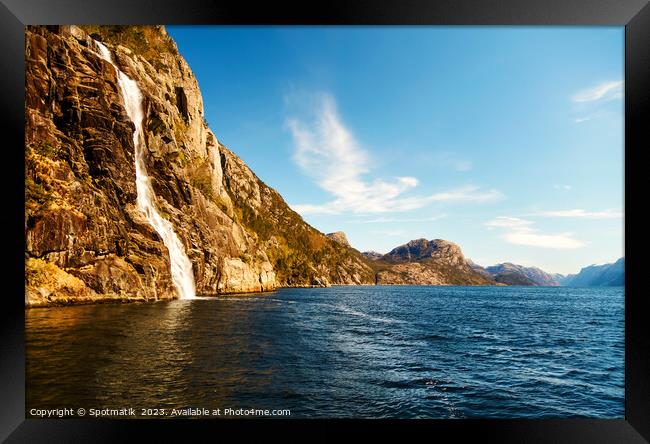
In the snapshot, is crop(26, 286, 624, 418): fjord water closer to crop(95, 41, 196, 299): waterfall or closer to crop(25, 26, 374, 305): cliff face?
crop(25, 26, 374, 305): cliff face

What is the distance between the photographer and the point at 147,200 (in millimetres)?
48469

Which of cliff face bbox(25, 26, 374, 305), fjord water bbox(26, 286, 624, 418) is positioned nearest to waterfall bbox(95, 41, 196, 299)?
cliff face bbox(25, 26, 374, 305)

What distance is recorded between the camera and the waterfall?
4653 centimetres

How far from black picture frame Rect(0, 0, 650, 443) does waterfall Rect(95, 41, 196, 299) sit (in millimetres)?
41418

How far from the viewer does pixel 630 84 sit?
7211 millimetres

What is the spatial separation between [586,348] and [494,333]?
6300 mm

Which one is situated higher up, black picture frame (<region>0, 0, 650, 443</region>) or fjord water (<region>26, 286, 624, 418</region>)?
black picture frame (<region>0, 0, 650, 443</region>)
